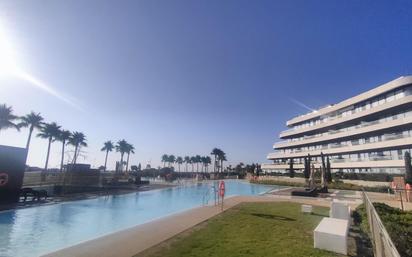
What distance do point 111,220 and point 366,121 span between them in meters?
50.0

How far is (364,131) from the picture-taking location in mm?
48906

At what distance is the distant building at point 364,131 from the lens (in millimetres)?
41750

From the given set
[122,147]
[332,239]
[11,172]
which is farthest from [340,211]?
[122,147]

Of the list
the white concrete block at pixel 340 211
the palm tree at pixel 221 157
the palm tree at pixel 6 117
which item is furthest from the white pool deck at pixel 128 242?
the palm tree at pixel 221 157

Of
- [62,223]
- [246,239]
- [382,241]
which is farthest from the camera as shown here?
[62,223]

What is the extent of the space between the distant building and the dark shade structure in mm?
46219

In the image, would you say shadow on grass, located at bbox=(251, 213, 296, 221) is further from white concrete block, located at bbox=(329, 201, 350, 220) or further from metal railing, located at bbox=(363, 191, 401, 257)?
metal railing, located at bbox=(363, 191, 401, 257)

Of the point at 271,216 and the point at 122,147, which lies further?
the point at 122,147

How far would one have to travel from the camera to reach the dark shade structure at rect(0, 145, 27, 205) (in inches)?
734

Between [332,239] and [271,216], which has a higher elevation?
[332,239]

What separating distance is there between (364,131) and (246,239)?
47612 millimetres

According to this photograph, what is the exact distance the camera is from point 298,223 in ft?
41.8

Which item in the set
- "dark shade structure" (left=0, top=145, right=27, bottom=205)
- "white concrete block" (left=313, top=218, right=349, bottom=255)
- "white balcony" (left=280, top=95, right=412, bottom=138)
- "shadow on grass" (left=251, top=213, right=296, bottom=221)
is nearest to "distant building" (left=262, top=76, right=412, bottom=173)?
"white balcony" (left=280, top=95, right=412, bottom=138)

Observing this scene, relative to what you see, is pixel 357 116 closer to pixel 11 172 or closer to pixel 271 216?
pixel 271 216
